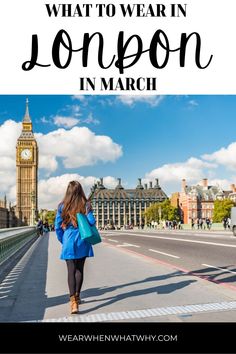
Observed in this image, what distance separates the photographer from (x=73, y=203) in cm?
622

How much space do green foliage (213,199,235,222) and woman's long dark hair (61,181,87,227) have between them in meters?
102

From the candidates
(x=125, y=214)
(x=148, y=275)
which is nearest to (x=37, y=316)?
(x=148, y=275)

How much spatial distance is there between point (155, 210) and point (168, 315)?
476 feet

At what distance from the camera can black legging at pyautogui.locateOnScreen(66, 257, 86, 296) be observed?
6.42 metres

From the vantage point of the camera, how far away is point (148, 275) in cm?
1027

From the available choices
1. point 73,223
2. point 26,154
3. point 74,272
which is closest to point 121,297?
point 74,272

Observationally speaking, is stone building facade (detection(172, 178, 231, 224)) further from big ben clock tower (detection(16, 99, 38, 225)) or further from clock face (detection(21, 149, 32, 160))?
clock face (detection(21, 149, 32, 160))

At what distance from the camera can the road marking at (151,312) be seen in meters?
5.65

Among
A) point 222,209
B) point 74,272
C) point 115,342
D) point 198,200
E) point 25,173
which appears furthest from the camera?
point 198,200

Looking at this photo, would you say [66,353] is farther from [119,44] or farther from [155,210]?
[155,210]

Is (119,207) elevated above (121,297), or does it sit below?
above

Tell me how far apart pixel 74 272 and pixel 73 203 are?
102 cm

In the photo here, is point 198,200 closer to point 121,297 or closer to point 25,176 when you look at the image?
point 25,176

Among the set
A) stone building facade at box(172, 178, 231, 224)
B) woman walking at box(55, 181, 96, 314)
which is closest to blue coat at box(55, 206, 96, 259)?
woman walking at box(55, 181, 96, 314)
